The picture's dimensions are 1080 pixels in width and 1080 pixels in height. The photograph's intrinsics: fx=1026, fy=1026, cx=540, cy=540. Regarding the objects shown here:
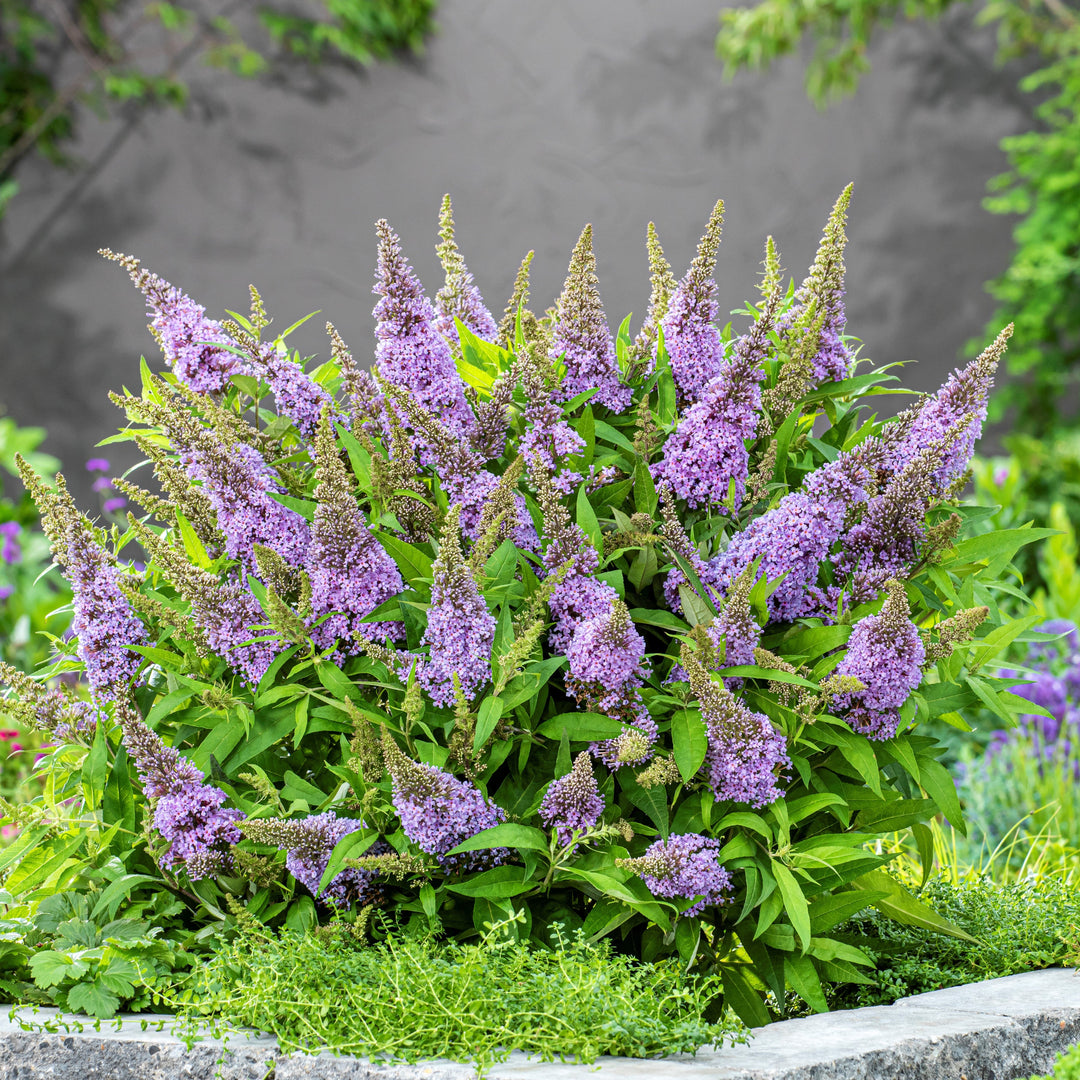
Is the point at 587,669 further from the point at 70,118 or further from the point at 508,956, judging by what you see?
the point at 70,118

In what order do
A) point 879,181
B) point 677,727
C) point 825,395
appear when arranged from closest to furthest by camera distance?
point 677,727
point 825,395
point 879,181

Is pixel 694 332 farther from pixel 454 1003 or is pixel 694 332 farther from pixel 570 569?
pixel 454 1003

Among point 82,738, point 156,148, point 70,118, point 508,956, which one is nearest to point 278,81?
point 156,148

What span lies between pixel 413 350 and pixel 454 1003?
1111 mm

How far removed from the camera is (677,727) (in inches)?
66.2

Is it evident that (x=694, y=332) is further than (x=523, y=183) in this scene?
No

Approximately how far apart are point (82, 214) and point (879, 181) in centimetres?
621

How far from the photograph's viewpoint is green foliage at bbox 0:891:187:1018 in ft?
5.68

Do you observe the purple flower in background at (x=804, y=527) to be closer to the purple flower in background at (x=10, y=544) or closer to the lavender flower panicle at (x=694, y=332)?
the lavender flower panicle at (x=694, y=332)

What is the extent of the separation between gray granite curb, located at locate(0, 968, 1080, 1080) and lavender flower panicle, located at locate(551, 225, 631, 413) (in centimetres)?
113

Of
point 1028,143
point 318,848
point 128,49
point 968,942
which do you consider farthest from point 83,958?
point 1028,143

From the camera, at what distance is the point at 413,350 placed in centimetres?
190

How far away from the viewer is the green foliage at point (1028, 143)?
7.64m

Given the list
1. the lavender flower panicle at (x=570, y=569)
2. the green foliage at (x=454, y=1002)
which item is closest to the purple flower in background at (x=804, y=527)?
the lavender flower panicle at (x=570, y=569)
